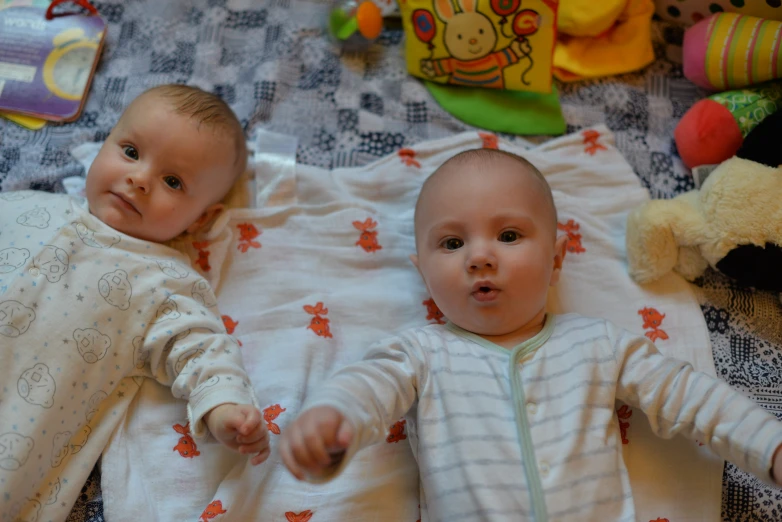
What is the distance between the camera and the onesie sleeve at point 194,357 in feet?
3.81

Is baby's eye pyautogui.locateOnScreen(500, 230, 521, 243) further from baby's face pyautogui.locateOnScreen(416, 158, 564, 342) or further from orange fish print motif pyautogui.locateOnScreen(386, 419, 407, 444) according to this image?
orange fish print motif pyautogui.locateOnScreen(386, 419, 407, 444)

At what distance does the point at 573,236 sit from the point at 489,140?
0.95 feet

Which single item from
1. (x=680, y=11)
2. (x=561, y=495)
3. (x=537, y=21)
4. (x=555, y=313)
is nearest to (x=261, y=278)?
(x=555, y=313)

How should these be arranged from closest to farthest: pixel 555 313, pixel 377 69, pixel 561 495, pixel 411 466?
pixel 561 495 → pixel 411 466 → pixel 555 313 → pixel 377 69

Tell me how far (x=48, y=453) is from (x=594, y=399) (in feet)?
2.96

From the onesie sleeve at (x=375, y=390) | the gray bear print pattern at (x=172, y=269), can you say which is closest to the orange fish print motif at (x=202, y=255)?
the gray bear print pattern at (x=172, y=269)

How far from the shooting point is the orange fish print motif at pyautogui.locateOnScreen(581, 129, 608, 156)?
1.62m

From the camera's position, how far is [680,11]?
176cm

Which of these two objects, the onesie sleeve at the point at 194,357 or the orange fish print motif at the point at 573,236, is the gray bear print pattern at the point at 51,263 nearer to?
the onesie sleeve at the point at 194,357

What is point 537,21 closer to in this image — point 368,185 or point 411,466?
point 368,185

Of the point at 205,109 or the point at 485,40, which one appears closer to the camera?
the point at 205,109

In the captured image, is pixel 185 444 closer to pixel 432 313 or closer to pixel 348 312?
pixel 348 312

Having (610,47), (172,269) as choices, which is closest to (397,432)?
(172,269)

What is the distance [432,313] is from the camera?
1418mm
